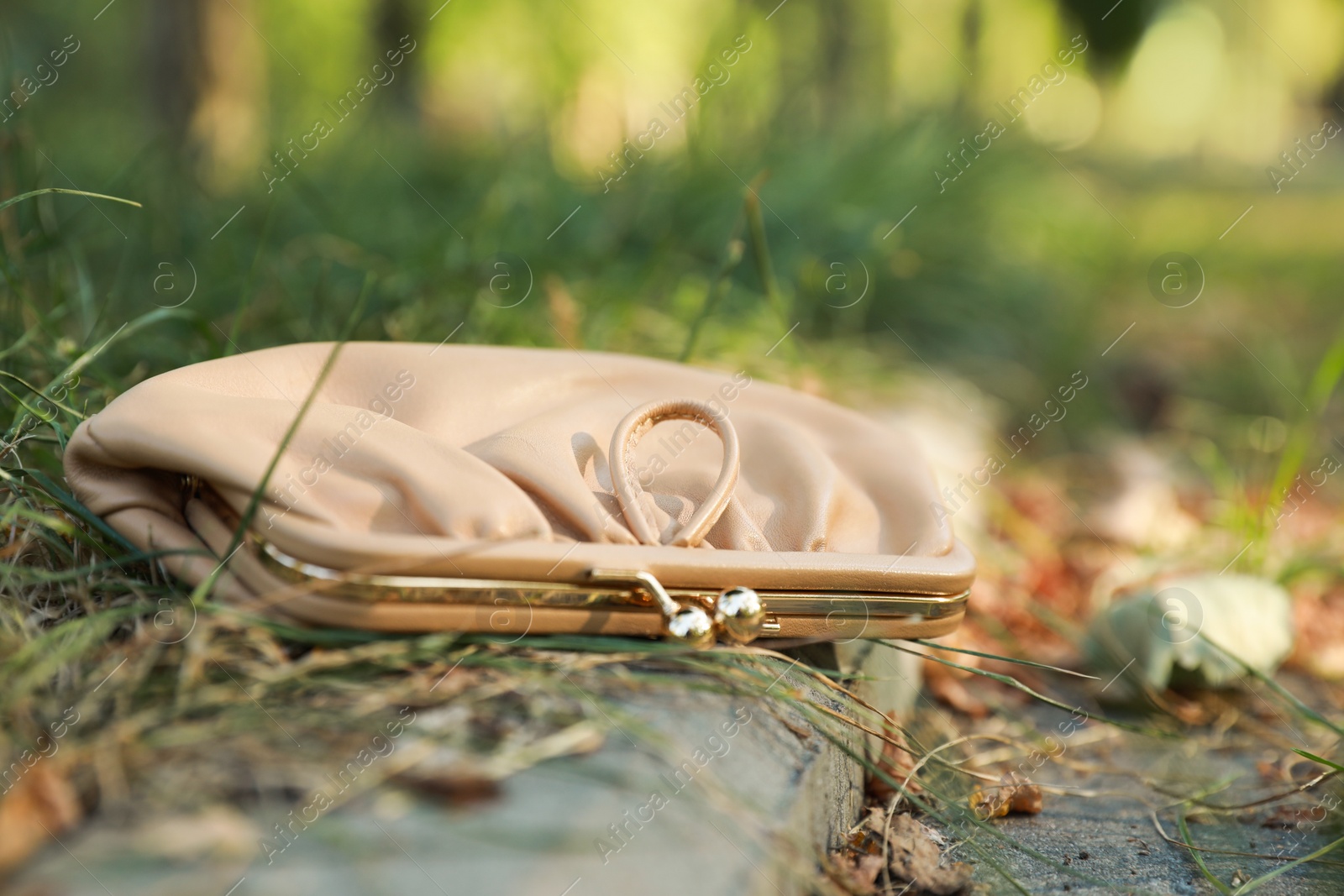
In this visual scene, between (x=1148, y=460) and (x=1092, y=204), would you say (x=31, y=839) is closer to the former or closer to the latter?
(x=1148, y=460)

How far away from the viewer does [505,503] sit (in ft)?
4.29

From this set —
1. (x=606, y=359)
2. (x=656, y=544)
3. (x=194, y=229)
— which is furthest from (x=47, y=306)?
(x=656, y=544)

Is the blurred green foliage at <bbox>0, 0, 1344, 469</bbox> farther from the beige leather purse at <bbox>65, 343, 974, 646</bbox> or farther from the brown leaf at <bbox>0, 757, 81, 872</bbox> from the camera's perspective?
the brown leaf at <bbox>0, 757, 81, 872</bbox>

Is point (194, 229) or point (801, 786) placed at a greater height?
point (194, 229)

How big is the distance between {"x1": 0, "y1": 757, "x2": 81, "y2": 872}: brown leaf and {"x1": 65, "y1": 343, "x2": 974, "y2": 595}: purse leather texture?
1.14ft

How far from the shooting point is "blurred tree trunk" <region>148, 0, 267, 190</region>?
16.8 ft

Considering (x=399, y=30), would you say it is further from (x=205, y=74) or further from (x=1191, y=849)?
(x=1191, y=849)

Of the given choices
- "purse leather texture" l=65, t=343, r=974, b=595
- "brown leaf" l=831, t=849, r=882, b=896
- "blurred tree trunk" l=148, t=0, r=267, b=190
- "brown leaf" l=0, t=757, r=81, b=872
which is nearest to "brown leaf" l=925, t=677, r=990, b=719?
"purse leather texture" l=65, t=343, r=974, b=595

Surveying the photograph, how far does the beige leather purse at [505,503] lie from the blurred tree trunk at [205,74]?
13.1 feet

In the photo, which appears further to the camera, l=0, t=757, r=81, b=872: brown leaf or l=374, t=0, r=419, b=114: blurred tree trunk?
l=374, t=0, r=419, b=114: blurred tree trunk

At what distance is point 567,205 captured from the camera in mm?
4211

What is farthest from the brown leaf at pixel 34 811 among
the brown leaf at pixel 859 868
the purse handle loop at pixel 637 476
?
the brown leaf at pixel 859 868

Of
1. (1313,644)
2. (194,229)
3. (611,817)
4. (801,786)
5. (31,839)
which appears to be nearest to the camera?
(31,839)

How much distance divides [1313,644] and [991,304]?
7.83 ft
